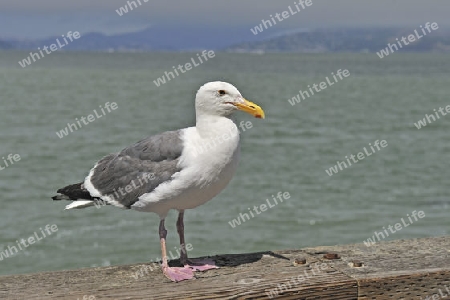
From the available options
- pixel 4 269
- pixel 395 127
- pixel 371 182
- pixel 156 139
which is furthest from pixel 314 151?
pixel 156 139

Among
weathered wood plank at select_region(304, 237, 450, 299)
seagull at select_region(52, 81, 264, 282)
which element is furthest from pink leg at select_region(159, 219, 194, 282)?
weathered wood plank at select_region(304, 237, 450, 299)

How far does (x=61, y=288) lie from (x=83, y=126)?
2802 centimetres

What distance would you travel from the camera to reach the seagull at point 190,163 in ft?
15.8

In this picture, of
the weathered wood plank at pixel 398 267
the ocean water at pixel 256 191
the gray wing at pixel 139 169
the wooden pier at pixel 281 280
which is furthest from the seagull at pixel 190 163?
the weathered wood plank at pixel 398 267

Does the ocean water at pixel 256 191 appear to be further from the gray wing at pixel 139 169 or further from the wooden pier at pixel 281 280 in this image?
the wooden pier at pixel 281 280

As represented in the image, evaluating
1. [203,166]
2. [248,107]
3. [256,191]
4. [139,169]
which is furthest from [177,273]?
[256,191]

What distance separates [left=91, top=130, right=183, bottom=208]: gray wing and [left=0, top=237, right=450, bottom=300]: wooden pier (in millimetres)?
679

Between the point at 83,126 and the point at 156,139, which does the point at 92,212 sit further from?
the point at 83,126

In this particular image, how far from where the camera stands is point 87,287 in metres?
4.27

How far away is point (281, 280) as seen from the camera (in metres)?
4.23

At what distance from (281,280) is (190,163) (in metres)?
1.14

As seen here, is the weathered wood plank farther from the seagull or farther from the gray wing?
the gray wing

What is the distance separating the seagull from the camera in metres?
4.82

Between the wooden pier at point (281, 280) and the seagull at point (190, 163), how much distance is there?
0.31m
